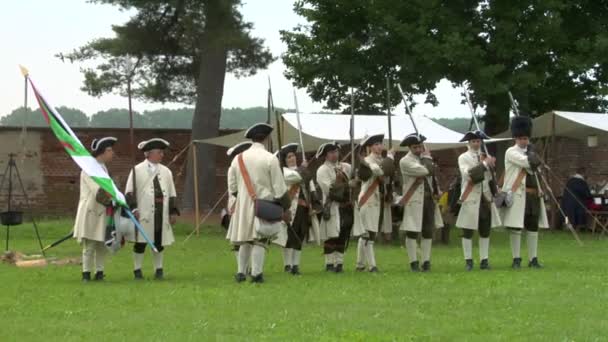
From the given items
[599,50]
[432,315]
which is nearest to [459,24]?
[599,50]

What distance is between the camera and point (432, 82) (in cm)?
2716

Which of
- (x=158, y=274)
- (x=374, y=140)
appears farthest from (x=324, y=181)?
(x=158, y=274)

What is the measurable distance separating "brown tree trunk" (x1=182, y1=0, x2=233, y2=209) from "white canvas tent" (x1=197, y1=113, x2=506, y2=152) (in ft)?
15.9

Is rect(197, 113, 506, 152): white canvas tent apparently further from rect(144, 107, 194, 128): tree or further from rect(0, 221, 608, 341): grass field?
rect(144, 107, 194, 128): tree

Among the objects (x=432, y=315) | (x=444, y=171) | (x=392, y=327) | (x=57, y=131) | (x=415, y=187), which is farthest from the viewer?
(x=444, y=171)

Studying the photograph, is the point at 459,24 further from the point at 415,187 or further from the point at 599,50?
the point at 415,187

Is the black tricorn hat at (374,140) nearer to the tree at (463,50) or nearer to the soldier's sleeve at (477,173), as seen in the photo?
the soldier's sleeve at (477,173)

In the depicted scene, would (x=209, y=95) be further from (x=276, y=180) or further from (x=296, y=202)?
(x=276, y=180)

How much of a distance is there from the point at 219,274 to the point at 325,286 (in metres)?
2.63

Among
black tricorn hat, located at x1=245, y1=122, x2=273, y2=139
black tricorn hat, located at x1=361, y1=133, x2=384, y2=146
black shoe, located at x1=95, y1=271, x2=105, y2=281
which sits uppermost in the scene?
black tricorn hat, located at x1=245, y1=122, x2=273, y2=139

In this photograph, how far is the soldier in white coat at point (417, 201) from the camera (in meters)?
14.1

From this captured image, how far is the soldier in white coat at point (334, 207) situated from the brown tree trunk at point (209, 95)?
12.0 m

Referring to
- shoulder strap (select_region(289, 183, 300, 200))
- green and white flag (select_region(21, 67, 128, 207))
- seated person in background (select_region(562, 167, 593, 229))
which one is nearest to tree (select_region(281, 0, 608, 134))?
seated person in background (select_region(562, 167, 593, 229))

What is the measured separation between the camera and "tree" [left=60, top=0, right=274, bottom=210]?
26.6 m
